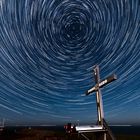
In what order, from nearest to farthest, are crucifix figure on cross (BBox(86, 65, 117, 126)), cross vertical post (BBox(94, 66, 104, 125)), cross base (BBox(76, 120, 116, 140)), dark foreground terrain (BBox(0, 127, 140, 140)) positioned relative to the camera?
cross base (BBox(76, 120, 116, 140)), crucifix figure on cross (BBox(86, 65, 117, 126)), cross vertical post (BBox(94, 66, 104, 125)), dark foreground terrain (BBox(0, 127, 140, 140))

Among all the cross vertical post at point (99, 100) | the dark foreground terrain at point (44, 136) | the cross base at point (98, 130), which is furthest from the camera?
the dark foreground terrain at point (44, 136)

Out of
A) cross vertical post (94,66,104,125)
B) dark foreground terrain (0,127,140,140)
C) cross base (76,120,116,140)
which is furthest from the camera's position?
A: dark foreground terrain (0,127,140,140)

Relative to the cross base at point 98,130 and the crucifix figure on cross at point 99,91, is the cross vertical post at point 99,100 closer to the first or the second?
the crucifix figure on cross at point 99,91

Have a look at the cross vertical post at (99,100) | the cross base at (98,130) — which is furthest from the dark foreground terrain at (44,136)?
the cross vertical post at (99,100)

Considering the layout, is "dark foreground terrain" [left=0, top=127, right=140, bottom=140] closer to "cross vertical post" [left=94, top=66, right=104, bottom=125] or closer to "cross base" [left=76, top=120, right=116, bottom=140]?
"cross base" [left=76, top=120, right=116, bottom=140]

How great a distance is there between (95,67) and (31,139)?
1614 cm

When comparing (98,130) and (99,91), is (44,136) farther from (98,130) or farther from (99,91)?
(98,130)

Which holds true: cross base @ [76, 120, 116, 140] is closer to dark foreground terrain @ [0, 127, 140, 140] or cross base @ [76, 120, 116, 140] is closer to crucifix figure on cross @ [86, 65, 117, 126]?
crucifix figure on cross @ [86, 65, 117, 126]

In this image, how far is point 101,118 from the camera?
50.6ft

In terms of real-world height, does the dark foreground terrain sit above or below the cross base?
above

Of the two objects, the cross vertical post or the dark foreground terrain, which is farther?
the dark foreground terrain

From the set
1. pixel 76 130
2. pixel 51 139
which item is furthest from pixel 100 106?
pixel 51 139

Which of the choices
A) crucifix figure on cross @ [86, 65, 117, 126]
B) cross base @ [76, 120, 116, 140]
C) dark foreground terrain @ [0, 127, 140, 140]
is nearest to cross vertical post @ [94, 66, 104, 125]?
crucifix figure on cross @ [86, 65, 117, 126]

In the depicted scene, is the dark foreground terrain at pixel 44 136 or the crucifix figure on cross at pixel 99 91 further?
the dark foreground terrain at pixel 44 136
